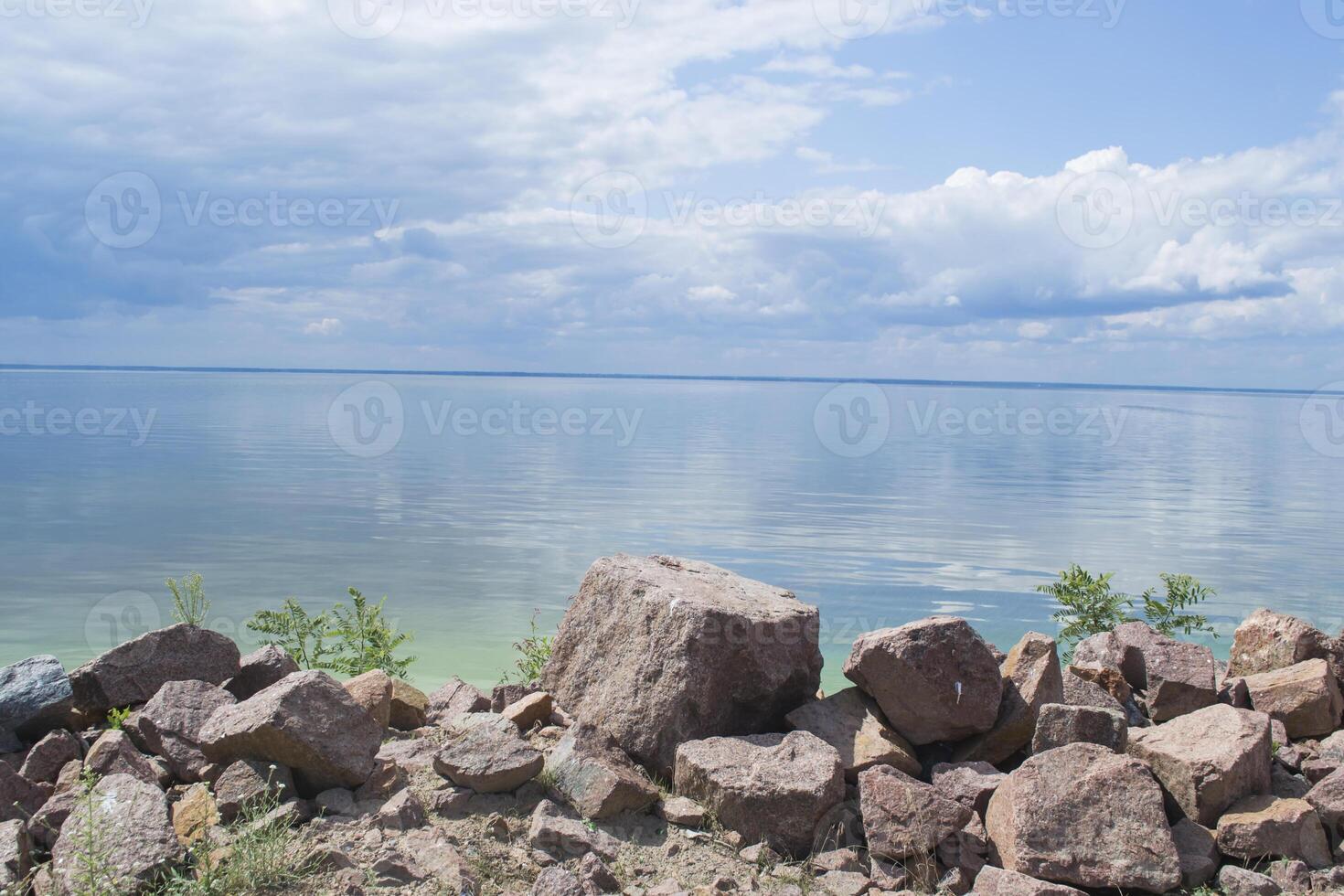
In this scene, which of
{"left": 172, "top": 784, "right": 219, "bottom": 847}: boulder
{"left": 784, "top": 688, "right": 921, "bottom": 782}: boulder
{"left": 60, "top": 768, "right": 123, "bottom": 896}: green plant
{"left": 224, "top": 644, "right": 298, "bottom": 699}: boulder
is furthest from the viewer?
{"left": 224, "top": 644, "right": 298, "bottom": 699}: boulder

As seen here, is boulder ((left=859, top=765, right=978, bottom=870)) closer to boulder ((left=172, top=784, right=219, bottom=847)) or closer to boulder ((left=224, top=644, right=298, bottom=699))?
boulder ((left=172, top=784, right=219, bottom=847))

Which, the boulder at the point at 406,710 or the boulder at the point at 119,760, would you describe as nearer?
the boulder at the point at 119,760

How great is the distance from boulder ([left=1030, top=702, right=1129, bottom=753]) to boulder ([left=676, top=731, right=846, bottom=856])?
4.76 ft

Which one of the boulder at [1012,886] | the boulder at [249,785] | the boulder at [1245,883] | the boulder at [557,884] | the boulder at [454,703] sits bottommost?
the boulder at [1245,883]

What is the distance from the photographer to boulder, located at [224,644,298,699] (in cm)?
850

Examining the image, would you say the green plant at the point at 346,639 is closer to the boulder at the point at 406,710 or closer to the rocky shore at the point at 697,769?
the boulder at the point at 406,710

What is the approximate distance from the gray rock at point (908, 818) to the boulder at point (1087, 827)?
300 millimetres

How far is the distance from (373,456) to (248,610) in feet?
126

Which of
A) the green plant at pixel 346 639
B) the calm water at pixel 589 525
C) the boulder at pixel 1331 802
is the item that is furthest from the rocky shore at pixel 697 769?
the calm water at pixel 589 525

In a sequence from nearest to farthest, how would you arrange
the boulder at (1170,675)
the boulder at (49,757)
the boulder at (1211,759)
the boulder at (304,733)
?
1. the boulder at (304,733)
2. the boulder at (1211,759)
3. the boulder at (49,757)
4. the boulder at (1170,675)

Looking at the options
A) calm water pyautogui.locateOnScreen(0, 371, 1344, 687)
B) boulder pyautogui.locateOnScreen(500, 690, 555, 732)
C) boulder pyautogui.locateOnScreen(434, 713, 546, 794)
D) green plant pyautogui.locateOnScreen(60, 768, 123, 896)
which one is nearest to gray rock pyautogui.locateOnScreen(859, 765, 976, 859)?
boulder pyautogui.locateOnScreen(434, 713, 546, 794)

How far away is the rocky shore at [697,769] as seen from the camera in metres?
6.32

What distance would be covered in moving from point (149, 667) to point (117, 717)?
18.9 inches

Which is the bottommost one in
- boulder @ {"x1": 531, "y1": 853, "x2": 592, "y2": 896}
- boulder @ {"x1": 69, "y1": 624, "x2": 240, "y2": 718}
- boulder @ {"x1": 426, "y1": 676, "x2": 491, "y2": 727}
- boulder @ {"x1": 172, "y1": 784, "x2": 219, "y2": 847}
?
boulder @ {"x1": 531, "y1": 853, "x2": 592, "y2": 896}
